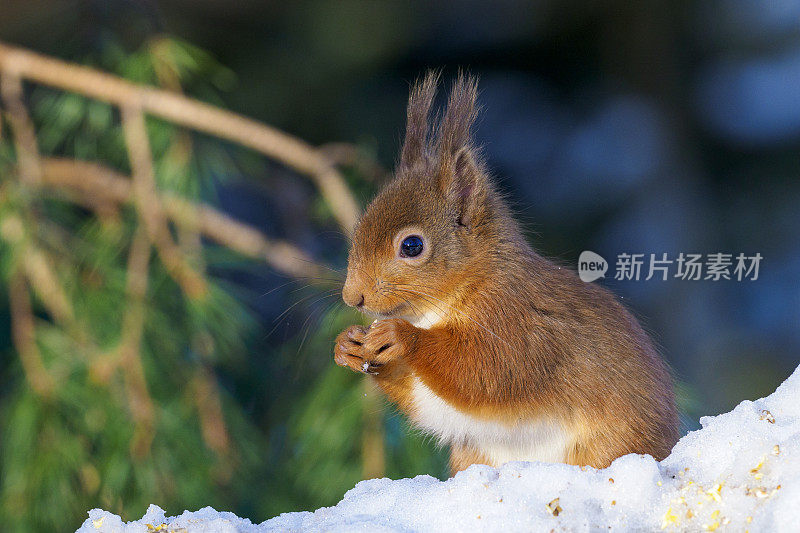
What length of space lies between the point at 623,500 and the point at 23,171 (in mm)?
1124

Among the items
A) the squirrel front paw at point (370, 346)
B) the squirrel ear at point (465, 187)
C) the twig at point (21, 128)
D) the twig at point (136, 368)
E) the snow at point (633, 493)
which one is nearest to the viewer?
the snow at point (633, 493)

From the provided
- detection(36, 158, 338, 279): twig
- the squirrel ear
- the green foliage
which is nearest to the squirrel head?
the squirrel ear

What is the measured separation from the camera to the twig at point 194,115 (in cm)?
134

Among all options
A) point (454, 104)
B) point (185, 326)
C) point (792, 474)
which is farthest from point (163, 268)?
point (792, 474)

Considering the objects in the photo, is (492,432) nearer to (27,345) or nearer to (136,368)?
(136,368)

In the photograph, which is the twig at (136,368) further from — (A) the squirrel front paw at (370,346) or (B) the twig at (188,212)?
(A) the squirrel front paw at (370,346)

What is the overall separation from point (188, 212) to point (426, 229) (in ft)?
2.16

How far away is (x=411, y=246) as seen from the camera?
2.73 feet

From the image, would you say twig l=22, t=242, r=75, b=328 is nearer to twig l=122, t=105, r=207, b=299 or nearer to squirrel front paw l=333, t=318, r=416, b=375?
twig l=122, t=105, r=207, b=299

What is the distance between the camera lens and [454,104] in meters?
0.79

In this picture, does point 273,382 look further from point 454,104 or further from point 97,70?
point 454,104

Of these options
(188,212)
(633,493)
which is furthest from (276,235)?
(633,493)

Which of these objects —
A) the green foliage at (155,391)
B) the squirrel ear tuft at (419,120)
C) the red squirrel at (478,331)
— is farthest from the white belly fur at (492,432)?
the green foliage at (155,391)

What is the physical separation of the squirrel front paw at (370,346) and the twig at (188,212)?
2.02 feet
